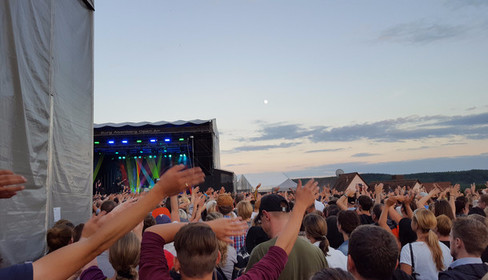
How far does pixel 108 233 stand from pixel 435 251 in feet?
11.2

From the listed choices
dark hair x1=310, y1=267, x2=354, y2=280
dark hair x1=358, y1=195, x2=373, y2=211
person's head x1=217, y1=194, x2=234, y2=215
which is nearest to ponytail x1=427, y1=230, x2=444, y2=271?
dark hair x1=358, y1=195, x2=373, y2=211

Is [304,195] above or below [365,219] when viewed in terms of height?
above

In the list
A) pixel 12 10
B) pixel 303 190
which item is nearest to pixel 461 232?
pixel 303 190

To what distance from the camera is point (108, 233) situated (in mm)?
1468

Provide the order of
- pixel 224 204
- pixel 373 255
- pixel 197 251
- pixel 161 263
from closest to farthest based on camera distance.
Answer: pixel 197 251
pixel 161 263
pixel 373 255
pixel 224 204

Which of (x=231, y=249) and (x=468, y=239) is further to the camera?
(x=231, y=249)

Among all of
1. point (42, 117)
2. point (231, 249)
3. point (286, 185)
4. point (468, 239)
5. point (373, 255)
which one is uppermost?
point (42, 117)

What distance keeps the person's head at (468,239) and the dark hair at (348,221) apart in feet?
3.87

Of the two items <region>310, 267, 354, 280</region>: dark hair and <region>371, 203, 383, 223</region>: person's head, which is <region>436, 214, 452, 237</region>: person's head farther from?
<region>310, 267, 354, 280</region>: dark hair

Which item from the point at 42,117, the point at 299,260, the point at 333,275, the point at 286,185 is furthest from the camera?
the point at 286,185

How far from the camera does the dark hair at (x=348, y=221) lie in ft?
13.6

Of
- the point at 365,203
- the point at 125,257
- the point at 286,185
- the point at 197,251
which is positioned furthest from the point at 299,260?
the point at 286,185

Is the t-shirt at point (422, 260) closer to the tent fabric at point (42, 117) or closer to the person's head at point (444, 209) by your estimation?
the person's head at point (444, 209)

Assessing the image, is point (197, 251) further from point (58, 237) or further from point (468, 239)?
point (468, 239)
